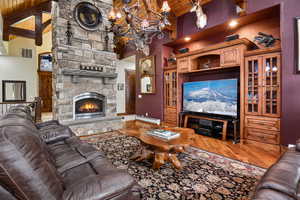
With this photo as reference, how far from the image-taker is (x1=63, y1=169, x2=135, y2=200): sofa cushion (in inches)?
33.6

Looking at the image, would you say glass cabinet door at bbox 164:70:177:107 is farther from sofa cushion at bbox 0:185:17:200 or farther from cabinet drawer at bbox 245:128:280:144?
sofa cushion at bbox 0:185:17:200

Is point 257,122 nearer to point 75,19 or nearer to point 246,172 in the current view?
point 246,172

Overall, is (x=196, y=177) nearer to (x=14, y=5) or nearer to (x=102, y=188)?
(x=102, y=188)

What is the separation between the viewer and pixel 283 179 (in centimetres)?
107

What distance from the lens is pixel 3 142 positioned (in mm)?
723

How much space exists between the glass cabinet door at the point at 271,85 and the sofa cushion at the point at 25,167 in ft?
12.1

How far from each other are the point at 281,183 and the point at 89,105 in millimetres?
4294

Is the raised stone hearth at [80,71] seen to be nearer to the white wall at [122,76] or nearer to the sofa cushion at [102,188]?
the white wall at [122,76]

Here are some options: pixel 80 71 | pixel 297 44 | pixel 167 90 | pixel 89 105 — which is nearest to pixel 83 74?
pixel 80 71

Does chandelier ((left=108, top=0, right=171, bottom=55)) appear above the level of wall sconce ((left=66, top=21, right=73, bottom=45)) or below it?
below

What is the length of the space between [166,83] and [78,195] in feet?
15.2

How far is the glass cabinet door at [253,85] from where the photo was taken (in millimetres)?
3229

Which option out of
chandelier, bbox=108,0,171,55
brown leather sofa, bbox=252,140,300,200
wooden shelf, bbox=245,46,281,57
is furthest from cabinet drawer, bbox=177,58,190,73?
brown leather sofa, bbox=252,140,300,200

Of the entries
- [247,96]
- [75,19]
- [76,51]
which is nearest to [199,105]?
[247,96]
